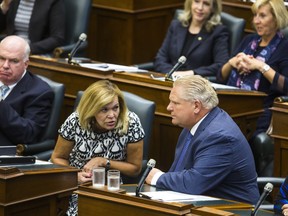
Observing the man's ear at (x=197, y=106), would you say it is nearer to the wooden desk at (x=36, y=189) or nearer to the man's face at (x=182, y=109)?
the man's face at (x=182, y=109)

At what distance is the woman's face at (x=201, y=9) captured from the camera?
18.8 ft

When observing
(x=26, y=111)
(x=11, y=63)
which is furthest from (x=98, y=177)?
(x=11, y=63)

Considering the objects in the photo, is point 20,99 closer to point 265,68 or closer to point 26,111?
point 26,111

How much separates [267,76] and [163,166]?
743 mm

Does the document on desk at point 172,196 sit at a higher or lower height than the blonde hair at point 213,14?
lower

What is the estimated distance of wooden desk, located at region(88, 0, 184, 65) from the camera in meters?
6.56

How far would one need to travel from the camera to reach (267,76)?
5.22 m

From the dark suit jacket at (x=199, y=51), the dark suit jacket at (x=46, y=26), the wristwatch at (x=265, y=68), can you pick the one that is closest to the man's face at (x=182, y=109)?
the wristwatch at (x=265, y=68)

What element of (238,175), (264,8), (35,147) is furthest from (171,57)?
(238,175)

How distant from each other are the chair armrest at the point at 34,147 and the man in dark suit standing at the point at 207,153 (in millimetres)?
886

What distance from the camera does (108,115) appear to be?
4324 millimetres

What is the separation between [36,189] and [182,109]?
68cm

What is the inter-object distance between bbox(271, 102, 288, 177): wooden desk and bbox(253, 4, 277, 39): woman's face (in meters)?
0.74

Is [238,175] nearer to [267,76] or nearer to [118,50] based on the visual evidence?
[267,76]
